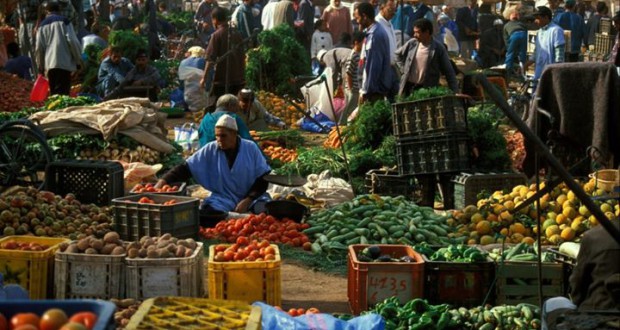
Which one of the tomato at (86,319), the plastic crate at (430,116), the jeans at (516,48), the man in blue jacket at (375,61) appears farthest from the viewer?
the jeans at (516,48)

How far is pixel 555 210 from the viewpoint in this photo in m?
9.79

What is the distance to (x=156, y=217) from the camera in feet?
28.5

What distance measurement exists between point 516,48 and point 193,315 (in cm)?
1684

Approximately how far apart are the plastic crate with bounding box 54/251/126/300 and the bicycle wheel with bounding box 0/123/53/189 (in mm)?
4917

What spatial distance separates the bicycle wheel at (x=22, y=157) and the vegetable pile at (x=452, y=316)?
5661 mm

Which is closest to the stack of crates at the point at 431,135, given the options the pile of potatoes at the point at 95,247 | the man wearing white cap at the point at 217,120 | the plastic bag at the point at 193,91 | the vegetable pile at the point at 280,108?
the man wearing white cap at the point at 217,120

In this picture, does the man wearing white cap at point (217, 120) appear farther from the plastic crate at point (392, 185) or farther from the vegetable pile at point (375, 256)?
the vegetable pile at point (375, 256)

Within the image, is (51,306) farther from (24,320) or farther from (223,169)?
(223,169)

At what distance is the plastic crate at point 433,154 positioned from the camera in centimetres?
1177

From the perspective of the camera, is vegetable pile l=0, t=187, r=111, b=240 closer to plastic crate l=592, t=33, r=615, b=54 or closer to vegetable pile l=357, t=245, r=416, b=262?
vegetable pile l=357, t=245, r=416, b=262

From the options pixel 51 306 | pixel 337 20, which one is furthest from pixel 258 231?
pixel 337 20

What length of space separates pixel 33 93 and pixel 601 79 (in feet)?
35.7

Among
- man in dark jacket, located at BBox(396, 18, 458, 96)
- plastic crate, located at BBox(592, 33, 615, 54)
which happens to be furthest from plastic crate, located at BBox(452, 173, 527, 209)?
plastic crate, located at BBox(592, 33, 615, 54)

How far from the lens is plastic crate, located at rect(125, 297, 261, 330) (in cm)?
473
